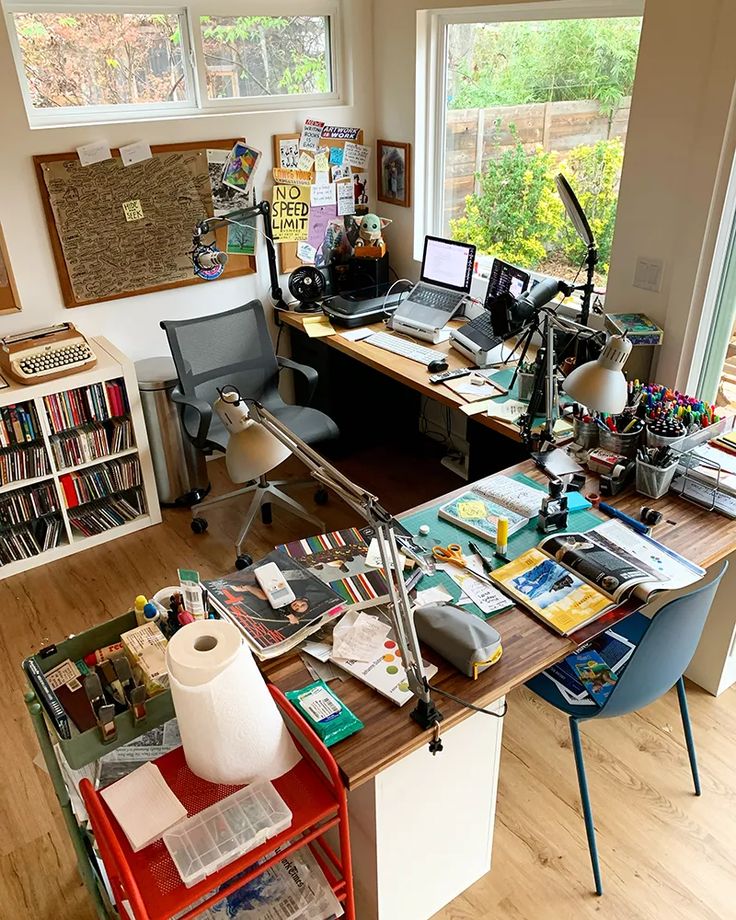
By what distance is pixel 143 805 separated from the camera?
60.5 inches

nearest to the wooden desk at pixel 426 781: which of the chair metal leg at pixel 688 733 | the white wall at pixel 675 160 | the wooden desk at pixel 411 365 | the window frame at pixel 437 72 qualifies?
the chair metal leg at pixel 688 733

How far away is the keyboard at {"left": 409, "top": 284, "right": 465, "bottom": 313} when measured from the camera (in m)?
3.72

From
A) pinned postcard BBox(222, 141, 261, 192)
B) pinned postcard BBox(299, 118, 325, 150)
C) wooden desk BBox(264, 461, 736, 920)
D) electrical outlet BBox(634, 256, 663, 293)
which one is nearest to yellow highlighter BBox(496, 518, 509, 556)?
wooden desk BBox(264, 461, 736, 920)

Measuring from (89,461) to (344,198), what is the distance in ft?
6.36

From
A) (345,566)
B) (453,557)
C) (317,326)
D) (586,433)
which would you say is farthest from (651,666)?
(317,326)

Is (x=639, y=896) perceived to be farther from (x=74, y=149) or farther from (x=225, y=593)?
(x=74, y=149)

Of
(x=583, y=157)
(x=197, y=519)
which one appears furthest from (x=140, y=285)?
(x=583, y=157)

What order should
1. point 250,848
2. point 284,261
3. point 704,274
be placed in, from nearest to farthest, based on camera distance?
point 250,848 → point 704,274 → point 284,261

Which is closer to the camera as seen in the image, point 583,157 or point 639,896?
point 639,896

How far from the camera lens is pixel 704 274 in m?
2.74

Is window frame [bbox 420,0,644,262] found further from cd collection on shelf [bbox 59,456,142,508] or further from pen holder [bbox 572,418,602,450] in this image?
cd collection on shelf [bbox 59,456,142,508]

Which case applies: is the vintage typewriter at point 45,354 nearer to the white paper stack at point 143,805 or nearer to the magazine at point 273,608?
the magazine at point 273,608

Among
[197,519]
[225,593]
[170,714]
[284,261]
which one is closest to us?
[170,714]

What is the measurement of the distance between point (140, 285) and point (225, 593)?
219 centimetres
